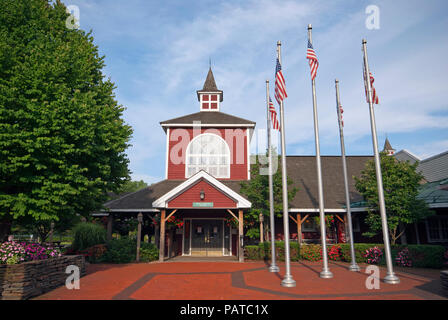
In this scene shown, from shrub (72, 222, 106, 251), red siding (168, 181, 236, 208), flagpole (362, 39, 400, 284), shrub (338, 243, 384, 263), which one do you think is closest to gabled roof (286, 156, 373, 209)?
shrub (338, 243, 384, 263)

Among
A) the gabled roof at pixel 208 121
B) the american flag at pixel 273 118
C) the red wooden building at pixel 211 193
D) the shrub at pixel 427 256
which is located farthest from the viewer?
the gabled roof at pixel 208 121

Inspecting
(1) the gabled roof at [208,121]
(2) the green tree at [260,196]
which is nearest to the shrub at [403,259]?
(2) the green tree at [260,196]

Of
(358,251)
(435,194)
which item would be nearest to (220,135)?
(358,251)

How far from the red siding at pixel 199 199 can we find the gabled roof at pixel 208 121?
7.12m

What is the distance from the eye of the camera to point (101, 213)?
1938 centimetres

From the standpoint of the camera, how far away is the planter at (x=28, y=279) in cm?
814

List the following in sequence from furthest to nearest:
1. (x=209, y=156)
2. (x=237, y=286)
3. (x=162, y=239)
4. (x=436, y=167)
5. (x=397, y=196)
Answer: (x=436, y=167) → (x=209, y=156) → (x=162, y=239) → (x=397, y=196) → (x=237, y=286)

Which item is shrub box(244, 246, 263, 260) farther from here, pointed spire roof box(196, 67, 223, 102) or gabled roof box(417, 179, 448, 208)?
pointed spire roof box(196, 67, 223, 102)

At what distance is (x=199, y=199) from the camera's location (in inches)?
675

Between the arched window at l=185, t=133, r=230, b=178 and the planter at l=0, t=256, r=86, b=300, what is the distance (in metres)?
13.1

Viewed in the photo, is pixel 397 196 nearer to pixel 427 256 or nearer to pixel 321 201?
pixel 427 256

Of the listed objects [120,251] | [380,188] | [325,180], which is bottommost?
[120,251]

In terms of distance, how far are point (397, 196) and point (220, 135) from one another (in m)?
13.1

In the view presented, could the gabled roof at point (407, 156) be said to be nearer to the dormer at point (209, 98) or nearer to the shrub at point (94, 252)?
the dormer at point (209, 98)
